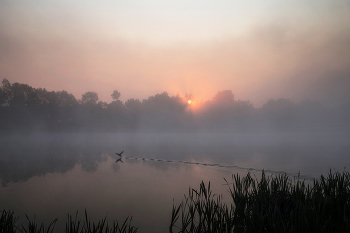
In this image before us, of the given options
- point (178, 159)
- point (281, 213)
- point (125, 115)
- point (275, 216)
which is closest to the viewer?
point (275, 216)

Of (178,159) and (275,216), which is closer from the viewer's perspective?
(275,216)

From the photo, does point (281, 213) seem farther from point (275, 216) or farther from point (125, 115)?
point (125, 115)

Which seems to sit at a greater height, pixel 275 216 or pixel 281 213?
pixel 275 216

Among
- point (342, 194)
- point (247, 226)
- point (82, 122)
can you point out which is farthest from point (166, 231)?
point (82, 122)

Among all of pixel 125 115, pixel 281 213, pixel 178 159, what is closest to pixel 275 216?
pixel 281 213

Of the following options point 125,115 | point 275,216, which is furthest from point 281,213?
point 125,115

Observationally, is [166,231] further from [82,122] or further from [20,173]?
[82,122]

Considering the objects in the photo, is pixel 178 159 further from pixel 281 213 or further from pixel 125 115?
pixel 125 115

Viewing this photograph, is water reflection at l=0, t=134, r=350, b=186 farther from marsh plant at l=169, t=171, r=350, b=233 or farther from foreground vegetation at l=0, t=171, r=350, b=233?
foreground vegetation at l=0, t=171, r=350, b=233

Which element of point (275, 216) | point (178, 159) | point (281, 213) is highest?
point (275, 216)

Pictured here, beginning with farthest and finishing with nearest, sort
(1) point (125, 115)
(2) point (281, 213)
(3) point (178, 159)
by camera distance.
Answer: (1) point (125, 115) < (3) point (178, 159) < (2) point (281, 213)

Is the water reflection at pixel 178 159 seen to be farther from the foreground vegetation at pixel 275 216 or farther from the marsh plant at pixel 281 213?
the foreground vegetation at pixel 275 216

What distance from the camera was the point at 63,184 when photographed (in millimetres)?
13844

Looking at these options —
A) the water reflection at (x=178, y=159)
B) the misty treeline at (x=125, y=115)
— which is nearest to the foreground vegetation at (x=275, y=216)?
the water reflection at (x=178, y=159)
